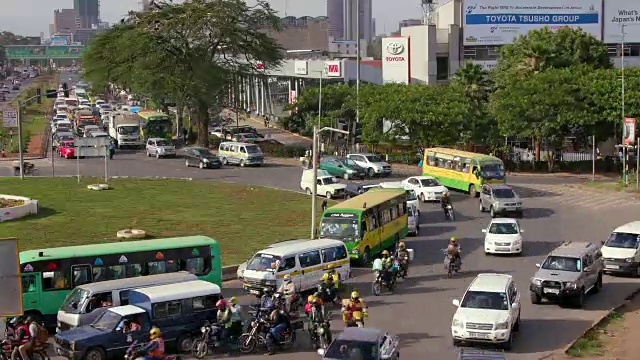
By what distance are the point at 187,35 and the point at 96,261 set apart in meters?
50.4

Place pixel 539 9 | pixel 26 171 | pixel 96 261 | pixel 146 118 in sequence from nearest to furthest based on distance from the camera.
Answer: pixel 96 261 → pixel 26 171 → pixel 146 118 → pixel 539 9

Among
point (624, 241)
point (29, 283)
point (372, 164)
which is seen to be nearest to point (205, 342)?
point (29, 283)

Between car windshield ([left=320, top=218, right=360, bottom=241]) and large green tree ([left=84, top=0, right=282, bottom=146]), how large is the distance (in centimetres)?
4261

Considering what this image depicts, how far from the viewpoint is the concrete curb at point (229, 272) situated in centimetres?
3269

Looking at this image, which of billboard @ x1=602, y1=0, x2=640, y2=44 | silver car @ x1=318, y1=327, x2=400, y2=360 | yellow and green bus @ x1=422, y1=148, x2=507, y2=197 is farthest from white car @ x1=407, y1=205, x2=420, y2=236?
billboard @ x1=602, y1=0, x2=640, y2=44

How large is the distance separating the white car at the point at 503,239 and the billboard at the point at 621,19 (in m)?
63.4

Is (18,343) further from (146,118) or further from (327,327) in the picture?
(146,118)

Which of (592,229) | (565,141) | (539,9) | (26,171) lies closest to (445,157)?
(592,229)

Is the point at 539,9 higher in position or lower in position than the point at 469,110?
higher

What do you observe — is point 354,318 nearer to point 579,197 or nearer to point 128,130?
point 579,197

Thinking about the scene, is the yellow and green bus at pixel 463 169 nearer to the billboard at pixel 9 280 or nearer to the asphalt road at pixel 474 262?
the asphalt road at pixel 474 262

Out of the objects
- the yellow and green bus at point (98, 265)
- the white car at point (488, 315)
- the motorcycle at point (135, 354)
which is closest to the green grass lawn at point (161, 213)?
the yellow and green bus at point (98, 265)

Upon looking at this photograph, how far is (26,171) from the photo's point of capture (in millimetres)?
61469

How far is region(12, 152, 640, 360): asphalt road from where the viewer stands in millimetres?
24766
